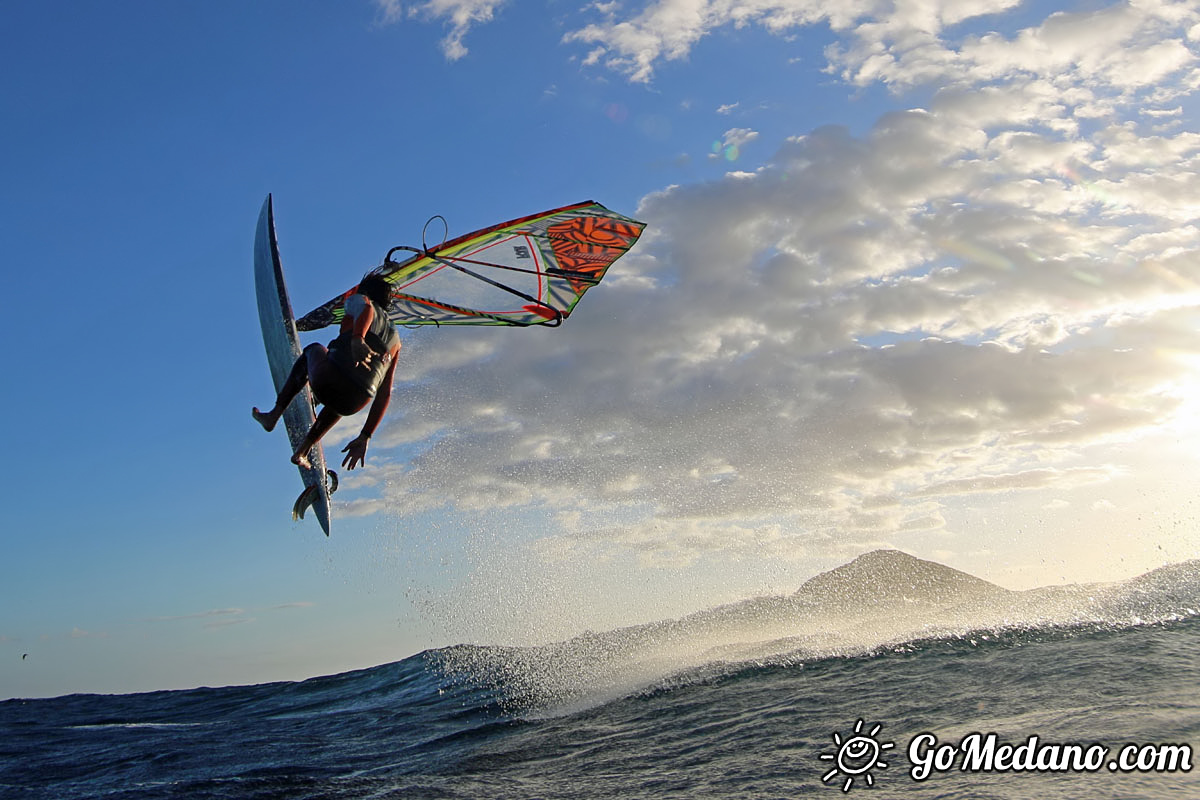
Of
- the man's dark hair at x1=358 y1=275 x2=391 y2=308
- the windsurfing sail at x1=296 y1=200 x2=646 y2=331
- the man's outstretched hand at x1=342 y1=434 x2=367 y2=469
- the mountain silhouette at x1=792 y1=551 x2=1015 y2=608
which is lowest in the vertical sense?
the mountain silhouette at x1=792 y1=551 x2=1015 y2=608

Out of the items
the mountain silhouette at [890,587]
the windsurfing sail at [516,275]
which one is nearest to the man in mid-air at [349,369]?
the windsurfing sail at [516,275]

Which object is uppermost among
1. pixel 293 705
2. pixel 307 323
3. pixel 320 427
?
pixel 307 323

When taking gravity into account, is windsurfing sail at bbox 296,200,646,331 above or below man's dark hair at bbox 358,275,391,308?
above

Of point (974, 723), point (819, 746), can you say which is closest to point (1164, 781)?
point (974, 723)

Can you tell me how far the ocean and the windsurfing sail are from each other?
4.84m

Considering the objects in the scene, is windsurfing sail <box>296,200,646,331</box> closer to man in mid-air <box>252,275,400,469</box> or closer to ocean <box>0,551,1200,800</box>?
man in mid-air <box>252,275,400,469</box>

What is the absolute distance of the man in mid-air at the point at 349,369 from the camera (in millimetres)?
5466

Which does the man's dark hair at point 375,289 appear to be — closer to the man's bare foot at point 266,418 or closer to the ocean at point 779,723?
the man's bare foot at point 266,418

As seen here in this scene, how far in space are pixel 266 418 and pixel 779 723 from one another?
5372 millimetres

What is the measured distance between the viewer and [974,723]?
19.8ft

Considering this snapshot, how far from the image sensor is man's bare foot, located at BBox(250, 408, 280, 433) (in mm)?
5734

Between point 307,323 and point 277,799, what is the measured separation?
4.96 metres


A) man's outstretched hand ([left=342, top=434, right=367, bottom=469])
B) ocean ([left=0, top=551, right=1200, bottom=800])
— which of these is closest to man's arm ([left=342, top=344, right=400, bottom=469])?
man's outstretched hand ([left=342, top=434, right=367, bottom=469])

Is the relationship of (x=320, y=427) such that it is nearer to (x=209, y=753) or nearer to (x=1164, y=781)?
(x=1164, y=781)
